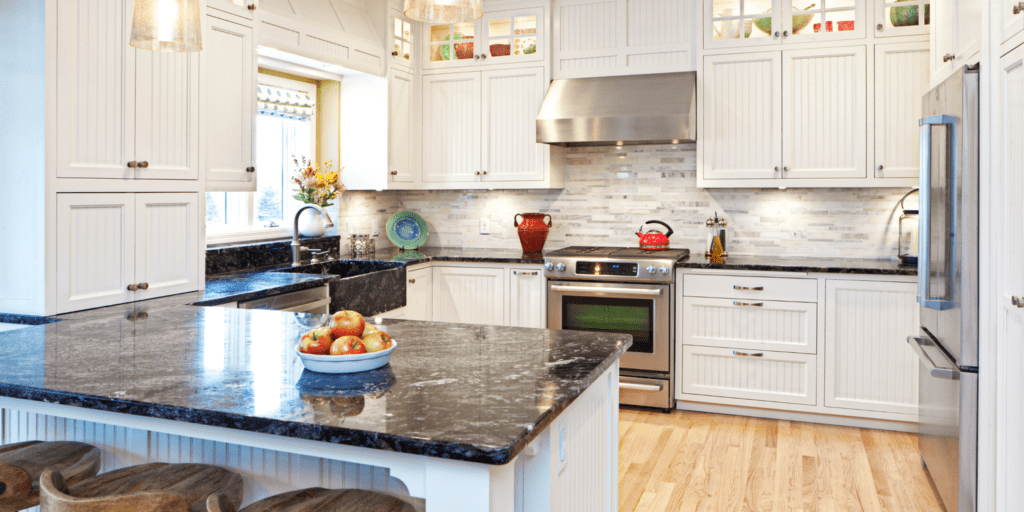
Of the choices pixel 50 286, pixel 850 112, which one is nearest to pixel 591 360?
pixel 50 286

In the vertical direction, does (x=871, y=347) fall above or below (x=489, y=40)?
below

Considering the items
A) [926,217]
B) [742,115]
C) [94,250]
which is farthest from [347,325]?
[742,115]

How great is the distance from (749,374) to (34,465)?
11.7 ft

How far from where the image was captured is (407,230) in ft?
18.1

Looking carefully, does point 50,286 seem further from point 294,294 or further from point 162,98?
point 294,294

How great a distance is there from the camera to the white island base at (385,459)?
4.53 feet

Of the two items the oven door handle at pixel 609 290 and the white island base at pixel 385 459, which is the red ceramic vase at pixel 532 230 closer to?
the oven door handle at pixel 609 290

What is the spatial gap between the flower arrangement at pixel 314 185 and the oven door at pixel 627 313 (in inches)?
61.0

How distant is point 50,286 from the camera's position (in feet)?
8.57

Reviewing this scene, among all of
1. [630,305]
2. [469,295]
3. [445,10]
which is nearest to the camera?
[445,10]

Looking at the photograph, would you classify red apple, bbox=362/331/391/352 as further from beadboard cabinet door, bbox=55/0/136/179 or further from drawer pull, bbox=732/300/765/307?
drawer pull, bbox=732/300/765/307

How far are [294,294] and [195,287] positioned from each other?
451 millimetres

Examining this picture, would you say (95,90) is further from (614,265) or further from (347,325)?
(614,265)

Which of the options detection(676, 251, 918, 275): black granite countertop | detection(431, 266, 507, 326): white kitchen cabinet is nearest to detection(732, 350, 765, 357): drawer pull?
detection(676, 251, 918, 275): black granite countertop
